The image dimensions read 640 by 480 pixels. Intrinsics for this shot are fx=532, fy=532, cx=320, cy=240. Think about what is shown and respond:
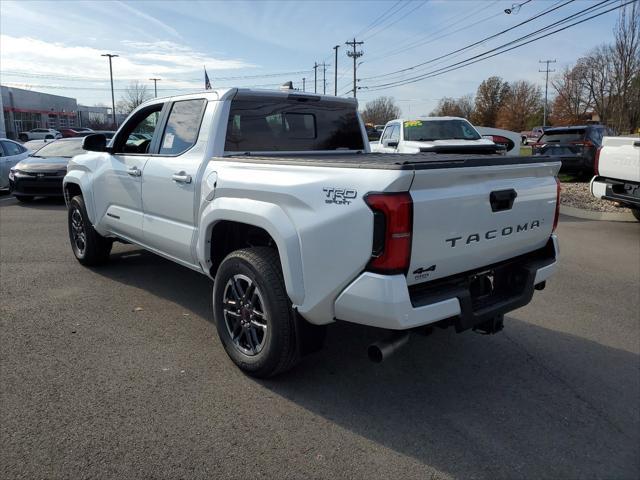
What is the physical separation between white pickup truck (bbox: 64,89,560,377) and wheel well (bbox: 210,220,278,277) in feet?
0.04

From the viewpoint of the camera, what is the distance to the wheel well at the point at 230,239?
398 cm

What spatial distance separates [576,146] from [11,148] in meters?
16.0

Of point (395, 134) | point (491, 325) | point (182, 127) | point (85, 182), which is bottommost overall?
point (491, 325)

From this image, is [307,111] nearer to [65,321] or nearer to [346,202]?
[346,202]

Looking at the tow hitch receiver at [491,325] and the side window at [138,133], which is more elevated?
the side window at [138,133]

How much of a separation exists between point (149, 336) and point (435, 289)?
256cm

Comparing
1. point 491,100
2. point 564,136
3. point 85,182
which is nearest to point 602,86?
point 564,136

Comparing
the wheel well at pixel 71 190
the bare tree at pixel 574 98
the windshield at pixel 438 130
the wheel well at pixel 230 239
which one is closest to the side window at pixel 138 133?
the wheel well at pixel 71 190

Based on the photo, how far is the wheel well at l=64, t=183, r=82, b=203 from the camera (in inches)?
262

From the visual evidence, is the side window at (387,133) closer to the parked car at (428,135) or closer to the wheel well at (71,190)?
the parked car at (428,135)

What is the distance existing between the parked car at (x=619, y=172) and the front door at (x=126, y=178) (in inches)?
286

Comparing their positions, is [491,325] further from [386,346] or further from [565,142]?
[565,142]

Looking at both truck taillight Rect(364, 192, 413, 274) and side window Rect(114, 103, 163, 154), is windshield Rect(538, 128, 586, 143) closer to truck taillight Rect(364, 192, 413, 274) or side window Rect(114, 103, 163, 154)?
side window Rect(114, 103, 163, 154)

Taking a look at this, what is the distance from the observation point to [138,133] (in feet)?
18.5
